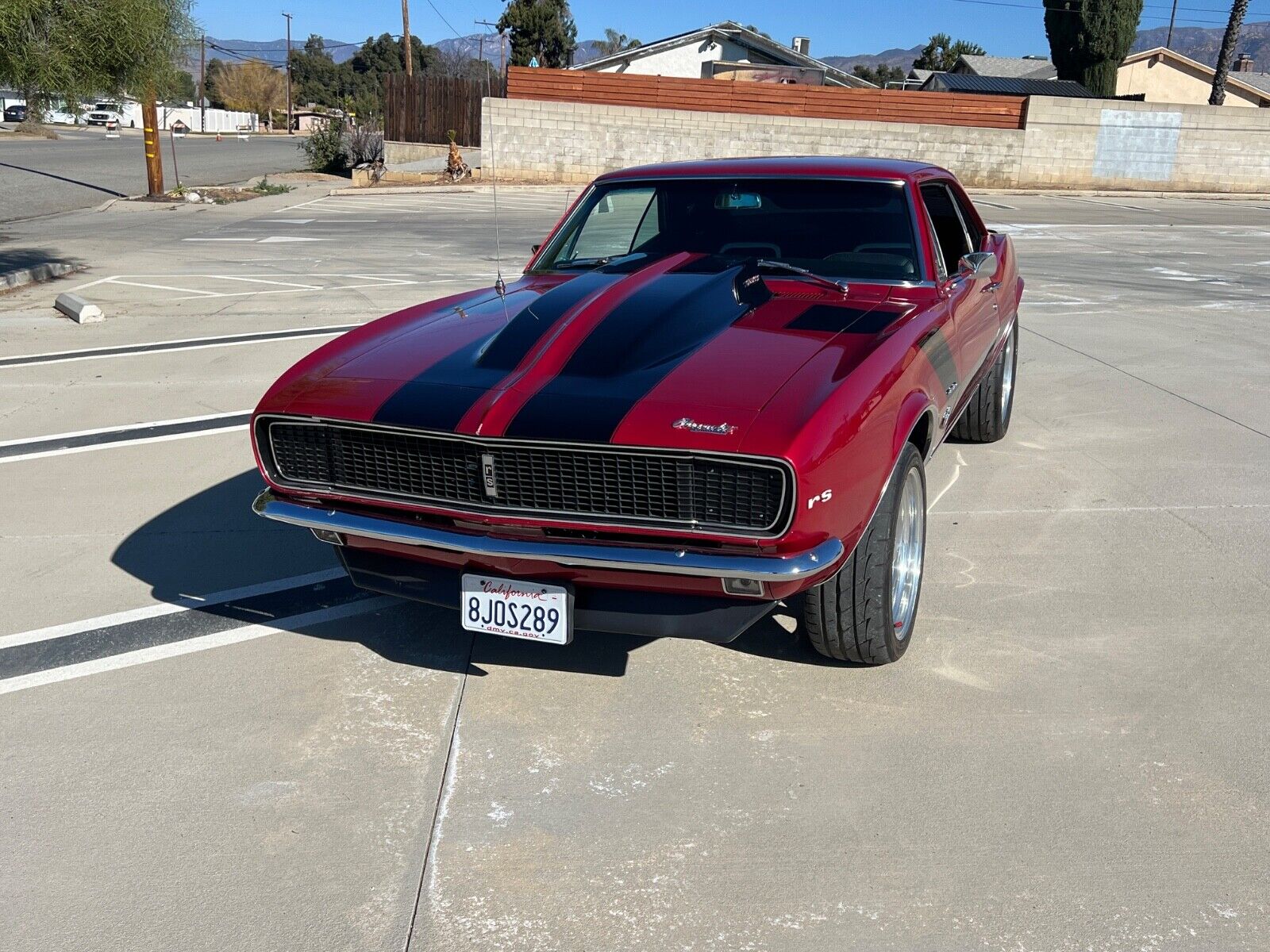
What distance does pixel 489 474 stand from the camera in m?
3.25

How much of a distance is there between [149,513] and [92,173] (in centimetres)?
2898

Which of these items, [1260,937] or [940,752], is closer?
[1260,937]

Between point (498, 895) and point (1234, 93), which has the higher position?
point (1234, 93)

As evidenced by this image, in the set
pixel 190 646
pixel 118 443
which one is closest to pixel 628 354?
pixel 190 646

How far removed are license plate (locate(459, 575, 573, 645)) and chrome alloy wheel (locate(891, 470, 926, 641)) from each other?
108cm

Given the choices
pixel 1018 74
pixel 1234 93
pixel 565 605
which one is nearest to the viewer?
pixel 565 605

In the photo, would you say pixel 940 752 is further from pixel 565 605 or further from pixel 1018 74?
pixel 1018 74

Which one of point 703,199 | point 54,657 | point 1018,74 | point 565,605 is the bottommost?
point 54,657

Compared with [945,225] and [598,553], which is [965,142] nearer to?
[945,225]

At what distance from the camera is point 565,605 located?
327 cm

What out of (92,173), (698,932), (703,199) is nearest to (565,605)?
(698,932)

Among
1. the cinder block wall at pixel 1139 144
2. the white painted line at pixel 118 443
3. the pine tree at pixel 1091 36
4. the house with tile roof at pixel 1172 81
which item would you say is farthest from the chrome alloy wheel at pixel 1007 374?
the house with tile roof at pixel 1172 81

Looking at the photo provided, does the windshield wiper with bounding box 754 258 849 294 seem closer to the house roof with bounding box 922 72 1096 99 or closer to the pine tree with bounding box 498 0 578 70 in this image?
the house roof with bounding box 922 72 1096 99

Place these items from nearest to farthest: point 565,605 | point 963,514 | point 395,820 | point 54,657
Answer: point 395,820
point 565,605
point 54,657
point 963,514
